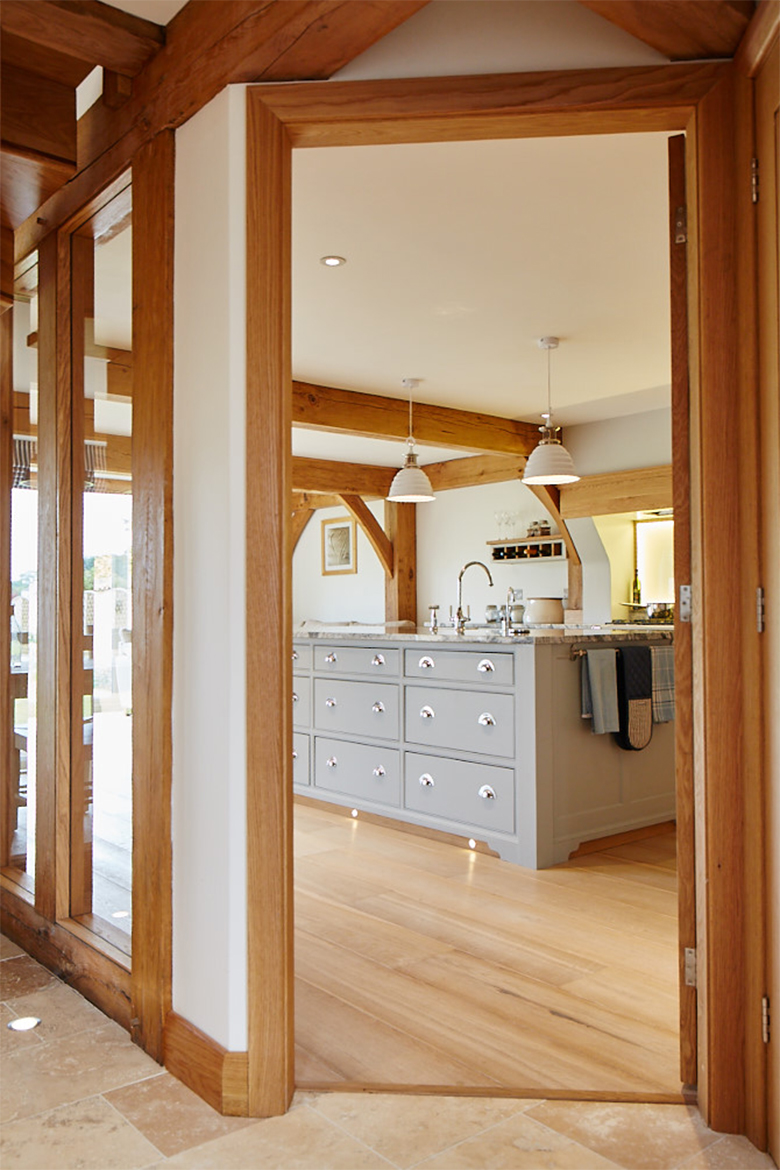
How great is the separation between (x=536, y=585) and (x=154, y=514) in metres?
6.48

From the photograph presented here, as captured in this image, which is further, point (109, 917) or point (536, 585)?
point (536, 585)

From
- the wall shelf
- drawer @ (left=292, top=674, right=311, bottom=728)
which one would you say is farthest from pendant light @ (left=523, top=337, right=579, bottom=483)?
the wall shelf

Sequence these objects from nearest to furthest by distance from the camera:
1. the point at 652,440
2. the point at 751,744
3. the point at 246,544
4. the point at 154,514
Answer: the point at 751,744 → the point at 246,544 → the point at 154,514 → the point at 652,440

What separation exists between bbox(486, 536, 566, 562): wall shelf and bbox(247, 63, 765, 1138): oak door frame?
6021 mm

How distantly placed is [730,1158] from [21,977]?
2020mm

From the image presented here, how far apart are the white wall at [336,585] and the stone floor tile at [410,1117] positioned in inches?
318

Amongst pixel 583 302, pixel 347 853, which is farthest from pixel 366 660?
pixel 583 302

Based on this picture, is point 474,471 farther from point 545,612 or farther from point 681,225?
point 681,225

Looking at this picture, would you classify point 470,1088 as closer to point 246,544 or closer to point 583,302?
point 246,544

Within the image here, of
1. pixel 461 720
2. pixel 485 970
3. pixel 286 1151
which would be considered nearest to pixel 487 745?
pixel 461 720

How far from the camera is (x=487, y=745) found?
4094 mm

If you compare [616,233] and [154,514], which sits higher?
[616,233]

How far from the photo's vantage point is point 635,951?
297 cm

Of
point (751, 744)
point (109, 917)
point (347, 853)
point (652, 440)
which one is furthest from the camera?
point (652, 440)
